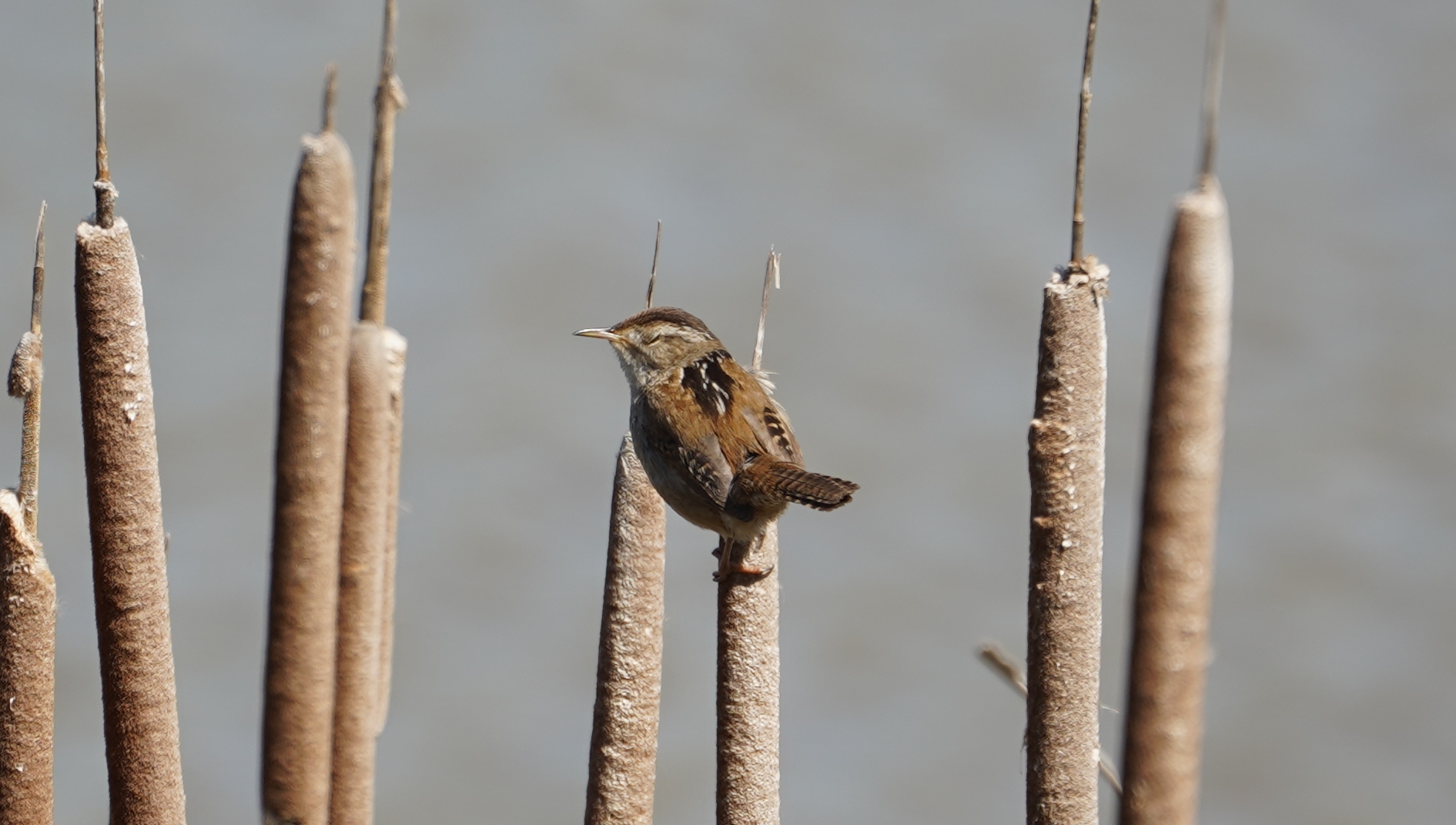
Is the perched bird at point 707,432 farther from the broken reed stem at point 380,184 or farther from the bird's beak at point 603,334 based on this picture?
the broken reed stem at point 380,184

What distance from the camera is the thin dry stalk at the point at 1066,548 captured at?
1.78 metres

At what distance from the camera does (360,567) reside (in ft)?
6.00

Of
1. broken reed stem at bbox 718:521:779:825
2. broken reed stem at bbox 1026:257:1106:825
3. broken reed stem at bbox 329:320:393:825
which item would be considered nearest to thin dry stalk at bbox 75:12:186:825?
broken reed stem at bbox 329:320:393:825

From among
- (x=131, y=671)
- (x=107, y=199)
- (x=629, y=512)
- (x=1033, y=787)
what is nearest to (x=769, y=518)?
(x=629, y=512)

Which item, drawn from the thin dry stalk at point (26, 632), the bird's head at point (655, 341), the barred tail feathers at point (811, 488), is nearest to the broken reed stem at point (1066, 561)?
the barred tail feathers at point (811, 488)

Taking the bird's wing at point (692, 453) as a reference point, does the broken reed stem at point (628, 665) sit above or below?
below

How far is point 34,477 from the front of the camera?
74.0 inches

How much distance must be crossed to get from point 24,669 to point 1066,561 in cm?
126

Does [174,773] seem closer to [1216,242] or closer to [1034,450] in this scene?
[1034,450]

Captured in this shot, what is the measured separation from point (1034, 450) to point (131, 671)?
3.59 ft

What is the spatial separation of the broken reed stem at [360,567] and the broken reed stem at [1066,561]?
0.77 metres

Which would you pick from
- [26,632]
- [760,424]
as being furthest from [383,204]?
[760,424]

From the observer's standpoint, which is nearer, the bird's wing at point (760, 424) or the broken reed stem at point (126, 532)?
the broken reed stem at point (126, 532)

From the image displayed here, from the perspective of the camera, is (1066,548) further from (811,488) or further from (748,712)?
(811,488)
